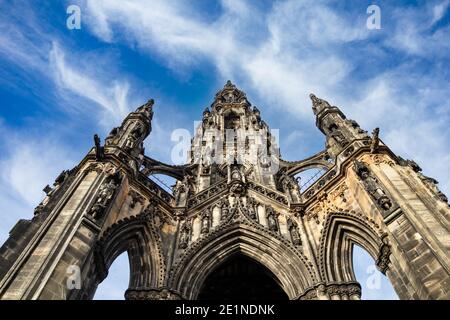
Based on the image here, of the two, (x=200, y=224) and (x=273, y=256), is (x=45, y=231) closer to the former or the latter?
(x=200, y=224)

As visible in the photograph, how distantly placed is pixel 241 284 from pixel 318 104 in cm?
959

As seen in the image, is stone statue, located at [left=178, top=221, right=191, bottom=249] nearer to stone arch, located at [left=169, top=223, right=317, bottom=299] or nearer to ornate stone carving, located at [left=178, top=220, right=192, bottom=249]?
ornate stone carving, located at [left=178, top=220, right=192, bottom=249]

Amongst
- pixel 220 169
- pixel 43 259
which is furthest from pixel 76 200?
pixel 220 169

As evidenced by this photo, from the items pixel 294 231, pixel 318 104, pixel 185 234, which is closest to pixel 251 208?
pixel 294 231

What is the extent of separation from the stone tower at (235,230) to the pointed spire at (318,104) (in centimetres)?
73

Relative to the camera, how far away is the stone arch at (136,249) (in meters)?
10.8

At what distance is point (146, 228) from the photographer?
41.1 feet

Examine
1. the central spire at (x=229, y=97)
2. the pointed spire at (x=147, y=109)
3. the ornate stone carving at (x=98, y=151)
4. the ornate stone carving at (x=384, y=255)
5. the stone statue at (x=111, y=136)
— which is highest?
the central spire at (x=229, y=97)

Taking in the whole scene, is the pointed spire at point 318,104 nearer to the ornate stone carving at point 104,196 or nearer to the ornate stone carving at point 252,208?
the ornate stone carving at point 252,208

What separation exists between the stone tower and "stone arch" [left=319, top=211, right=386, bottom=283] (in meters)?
0.04

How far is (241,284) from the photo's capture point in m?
14.3

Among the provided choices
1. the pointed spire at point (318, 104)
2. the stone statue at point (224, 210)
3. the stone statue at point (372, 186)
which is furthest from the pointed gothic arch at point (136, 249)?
the pointed spire at point (318, 104)

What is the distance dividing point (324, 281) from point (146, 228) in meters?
5.76

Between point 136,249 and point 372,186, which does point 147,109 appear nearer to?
point 136,249
